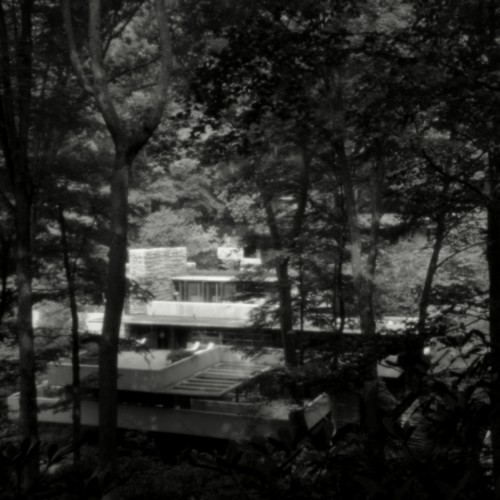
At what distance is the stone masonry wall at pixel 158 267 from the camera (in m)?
24.8

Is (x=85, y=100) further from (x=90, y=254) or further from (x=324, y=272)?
(x=324, y=272)

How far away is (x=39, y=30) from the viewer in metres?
10.8

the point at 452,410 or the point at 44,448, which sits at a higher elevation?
the point at 452,410

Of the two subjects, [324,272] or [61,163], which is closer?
[61,163]

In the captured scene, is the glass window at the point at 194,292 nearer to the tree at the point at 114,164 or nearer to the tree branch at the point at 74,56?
the tree at the point at 114,164

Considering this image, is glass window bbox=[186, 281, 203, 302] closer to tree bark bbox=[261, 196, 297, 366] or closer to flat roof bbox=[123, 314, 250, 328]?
flat roof bbox=[123, 314, 250, 328]

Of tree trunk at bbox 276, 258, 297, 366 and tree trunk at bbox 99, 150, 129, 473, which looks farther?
tree trunk at bbox 276, 258, 297, 366

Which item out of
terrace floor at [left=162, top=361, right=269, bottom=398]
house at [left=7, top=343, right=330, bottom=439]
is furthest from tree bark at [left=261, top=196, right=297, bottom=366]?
terrace floor at [left=162, top=361, right=269, bottom=398]

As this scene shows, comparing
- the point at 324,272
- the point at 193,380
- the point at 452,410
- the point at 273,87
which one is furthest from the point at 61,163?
the point at 452,410

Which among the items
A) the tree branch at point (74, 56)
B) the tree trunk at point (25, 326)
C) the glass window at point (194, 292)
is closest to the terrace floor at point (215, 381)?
the glass window at point (194, 292)

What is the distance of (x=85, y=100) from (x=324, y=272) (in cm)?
702

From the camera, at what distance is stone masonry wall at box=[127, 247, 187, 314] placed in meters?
24.8

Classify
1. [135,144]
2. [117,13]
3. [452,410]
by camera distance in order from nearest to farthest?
[452,410] → [135,144] → [117,13]

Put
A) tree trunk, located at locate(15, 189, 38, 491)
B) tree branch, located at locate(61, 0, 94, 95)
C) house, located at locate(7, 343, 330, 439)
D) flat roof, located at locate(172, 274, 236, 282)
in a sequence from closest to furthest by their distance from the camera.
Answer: tree branch, located at locate(61, 0, 94, 95)
tree trunk, located at locate(15, 189, 38, 491)
house, located at locate(7, 343, 330, 439)
flat roof, located at locate(172, 274, 236, 282)
